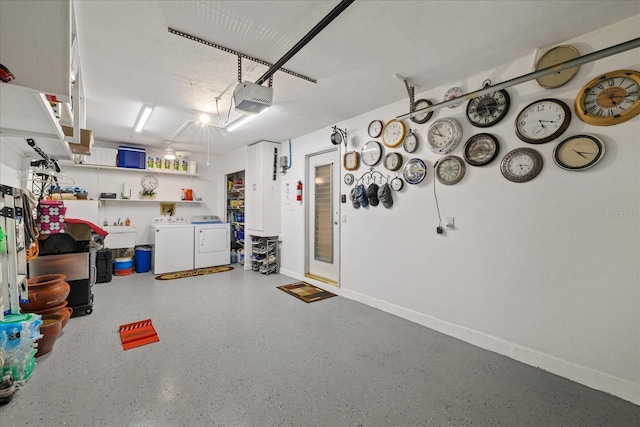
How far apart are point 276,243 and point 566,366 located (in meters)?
4.19

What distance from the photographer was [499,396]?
6.00 ft

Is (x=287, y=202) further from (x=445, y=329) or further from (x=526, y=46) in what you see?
(x=526, y=46)

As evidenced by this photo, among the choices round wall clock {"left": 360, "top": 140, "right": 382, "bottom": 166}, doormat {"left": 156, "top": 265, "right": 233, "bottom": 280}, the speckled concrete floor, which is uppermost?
round wall clock {"left": 360, "top": 140, "right": 382, "bottom": 166}

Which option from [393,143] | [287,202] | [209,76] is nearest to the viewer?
[209,76]

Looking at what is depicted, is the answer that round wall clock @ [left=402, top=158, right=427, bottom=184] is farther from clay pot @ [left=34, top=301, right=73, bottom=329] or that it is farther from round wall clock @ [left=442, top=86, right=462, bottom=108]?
clay pot @ [left=34, top=301, right=73, bottom=329]

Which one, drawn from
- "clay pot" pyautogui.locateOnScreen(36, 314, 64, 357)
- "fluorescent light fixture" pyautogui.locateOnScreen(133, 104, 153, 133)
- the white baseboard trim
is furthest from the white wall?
"clay pot" pyautogui.locateOnScreen(36, 314, 64, 357)

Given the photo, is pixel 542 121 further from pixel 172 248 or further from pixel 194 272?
pixel 172 248

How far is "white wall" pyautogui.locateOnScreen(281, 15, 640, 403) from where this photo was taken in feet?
6.03

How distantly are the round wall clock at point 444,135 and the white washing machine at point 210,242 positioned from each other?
449cm

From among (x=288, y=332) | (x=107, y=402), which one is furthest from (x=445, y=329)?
(x=107, y=402)

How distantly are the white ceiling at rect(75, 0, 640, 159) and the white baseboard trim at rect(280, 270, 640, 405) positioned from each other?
8.00 feet

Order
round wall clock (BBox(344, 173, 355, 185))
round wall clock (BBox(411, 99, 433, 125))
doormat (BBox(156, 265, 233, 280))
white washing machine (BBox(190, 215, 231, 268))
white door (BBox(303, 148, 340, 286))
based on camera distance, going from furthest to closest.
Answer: white washing machine (BBox(190, 215, 231, 268)), doormat (BBox(156, 265, 233, 280)), white door (BBox(303, 148, 340, 286)), round wall clock (BBox(344, 173, 355, 185)), round wall clock (BBox(411, 99, 433, 125))

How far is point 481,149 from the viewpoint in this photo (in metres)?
2.49

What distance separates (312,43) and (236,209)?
4.93 m
